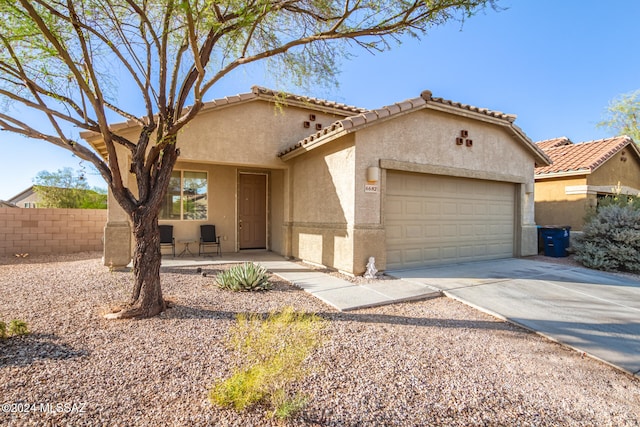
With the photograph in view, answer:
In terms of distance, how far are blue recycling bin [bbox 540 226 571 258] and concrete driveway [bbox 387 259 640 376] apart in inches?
88.7

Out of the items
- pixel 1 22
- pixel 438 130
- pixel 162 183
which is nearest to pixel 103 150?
pixel 1 22

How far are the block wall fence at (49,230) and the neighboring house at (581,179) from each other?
17286mm

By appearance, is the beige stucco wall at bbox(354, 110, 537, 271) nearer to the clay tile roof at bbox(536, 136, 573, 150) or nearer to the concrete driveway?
the concrete driveway

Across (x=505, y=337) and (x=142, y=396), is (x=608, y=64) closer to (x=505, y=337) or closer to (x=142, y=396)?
(x=505, y=337)

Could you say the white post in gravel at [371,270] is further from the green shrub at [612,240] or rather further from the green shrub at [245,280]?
the green shrub at [612,240]

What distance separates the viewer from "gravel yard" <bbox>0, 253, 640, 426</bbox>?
259 cm

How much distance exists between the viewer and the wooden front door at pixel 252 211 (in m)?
11.4

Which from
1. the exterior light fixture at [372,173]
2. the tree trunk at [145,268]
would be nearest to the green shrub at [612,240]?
the exterior light fixture at [372,173]

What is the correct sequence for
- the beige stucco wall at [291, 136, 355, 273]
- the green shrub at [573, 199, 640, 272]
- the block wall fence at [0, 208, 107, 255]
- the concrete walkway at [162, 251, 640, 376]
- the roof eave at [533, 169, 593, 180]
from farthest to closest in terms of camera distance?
the roof eave at [533, 169, 593, 180] → the block wall fence at [0, 208, 107, 255] → the green shrub at [573, 199, 640, 272] → the beige stucco wall at [291, 136, 355, 273] → the concrete walkway at [162, 251, 640, 376]

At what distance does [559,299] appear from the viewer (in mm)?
5996

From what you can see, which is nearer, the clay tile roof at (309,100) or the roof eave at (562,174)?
the clay tile roof at (309,100)

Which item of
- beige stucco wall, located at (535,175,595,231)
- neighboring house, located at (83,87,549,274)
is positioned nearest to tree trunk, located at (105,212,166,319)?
neighboring house, located at (83,87,549,274)

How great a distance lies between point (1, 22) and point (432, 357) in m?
6.91

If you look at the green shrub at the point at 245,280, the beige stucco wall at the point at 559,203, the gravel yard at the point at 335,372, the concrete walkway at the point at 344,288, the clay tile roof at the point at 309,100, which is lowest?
the gravel yard at the point at 335,372
